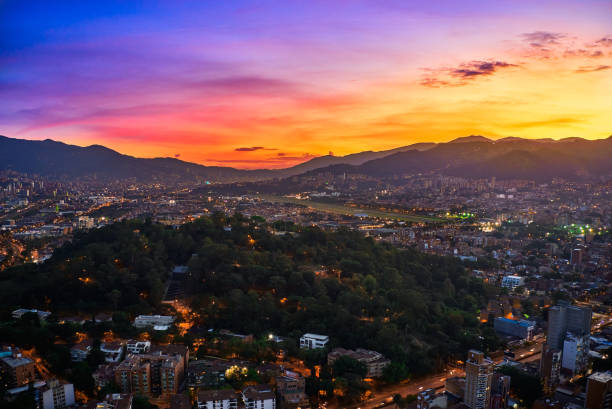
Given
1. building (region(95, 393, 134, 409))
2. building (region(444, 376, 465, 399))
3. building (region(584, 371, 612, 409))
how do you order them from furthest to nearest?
building (region(444, 376, 465, 399))
building (region(584, 371, 612, 409))
building (region(95, 393, 134, 409))

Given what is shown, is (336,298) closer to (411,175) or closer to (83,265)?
(83,265)

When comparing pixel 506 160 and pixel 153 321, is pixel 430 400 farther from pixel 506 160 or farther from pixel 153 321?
pixel 506 160

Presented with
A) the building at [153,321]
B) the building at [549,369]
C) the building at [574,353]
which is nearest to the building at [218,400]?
the building at [153,321]

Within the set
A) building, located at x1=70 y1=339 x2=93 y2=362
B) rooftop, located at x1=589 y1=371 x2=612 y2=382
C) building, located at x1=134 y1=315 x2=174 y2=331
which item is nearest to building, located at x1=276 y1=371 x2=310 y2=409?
building, located at x1=134 y1=315 x2=174 y2=331

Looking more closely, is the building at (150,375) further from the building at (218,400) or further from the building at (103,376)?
the building at (218,400)

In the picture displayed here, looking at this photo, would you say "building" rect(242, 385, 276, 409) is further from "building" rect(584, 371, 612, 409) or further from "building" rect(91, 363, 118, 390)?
"building" rect(584, 371, 612, 409)
